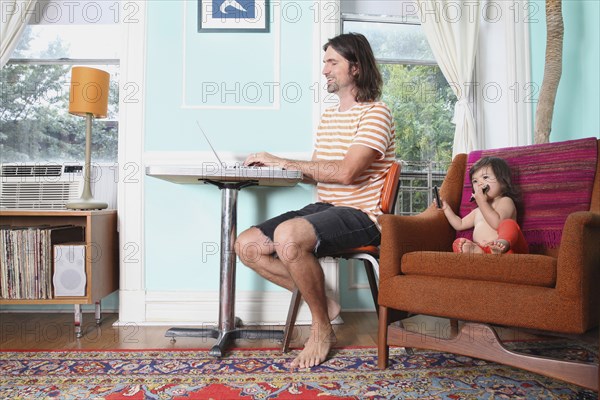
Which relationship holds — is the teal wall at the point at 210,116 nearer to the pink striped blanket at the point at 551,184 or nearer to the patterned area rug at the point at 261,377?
the patterned area rug at the point at 261,377

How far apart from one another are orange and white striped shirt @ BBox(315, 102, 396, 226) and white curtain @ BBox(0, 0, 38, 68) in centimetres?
189

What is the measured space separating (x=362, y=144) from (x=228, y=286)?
83cm

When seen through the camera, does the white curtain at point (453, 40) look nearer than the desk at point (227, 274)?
No

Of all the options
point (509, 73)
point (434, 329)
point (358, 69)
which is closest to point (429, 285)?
point (434, 329)

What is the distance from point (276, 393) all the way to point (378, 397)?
314 millimetres

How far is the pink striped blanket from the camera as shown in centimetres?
178

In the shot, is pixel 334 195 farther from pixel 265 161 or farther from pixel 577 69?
pixel 577 69

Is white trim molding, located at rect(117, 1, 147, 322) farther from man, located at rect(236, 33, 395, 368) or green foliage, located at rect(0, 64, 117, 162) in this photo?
man, located at rect(236, 33, 395, 368)

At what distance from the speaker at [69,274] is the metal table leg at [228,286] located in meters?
0.55

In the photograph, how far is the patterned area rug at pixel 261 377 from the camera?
1.48 metres

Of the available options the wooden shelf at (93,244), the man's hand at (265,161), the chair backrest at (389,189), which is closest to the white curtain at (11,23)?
the wooden shelf at (93,244)

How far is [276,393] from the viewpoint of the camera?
1.49m

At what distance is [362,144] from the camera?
1.91 metres

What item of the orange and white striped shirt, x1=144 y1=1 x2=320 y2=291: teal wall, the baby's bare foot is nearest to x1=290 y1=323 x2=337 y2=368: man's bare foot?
the orange and white striped shirt
